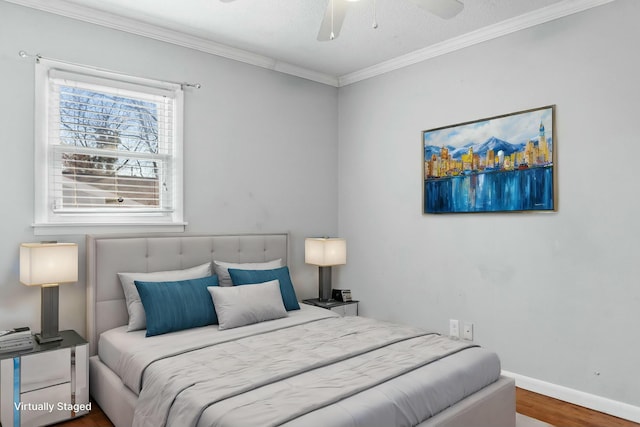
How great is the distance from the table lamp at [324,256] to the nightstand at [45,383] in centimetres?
200

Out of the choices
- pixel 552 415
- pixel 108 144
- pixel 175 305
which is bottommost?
pixel 552 415

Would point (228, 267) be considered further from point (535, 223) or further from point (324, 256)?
point (535, 223)

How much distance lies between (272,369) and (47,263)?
5.22ft

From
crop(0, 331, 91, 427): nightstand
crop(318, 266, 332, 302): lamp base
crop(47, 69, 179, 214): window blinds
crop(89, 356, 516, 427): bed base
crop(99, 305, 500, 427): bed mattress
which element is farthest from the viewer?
crop(318, 266, 332, 302): lamp base

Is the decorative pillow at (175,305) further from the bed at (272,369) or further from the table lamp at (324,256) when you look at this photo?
the table lamp at (324,256)

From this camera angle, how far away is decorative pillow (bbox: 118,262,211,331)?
9.37 feet

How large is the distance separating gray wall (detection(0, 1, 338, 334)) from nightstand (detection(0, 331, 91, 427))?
46 centimetres

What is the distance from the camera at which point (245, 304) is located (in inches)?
118

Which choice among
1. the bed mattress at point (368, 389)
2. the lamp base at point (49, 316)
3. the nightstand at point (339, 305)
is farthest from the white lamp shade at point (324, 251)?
the lamp base at point (49, 316)

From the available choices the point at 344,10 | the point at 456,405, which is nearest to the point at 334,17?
the point at 344,10

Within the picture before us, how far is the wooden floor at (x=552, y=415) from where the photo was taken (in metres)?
2.58

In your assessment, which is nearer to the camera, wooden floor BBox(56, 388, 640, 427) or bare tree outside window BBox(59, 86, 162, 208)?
wooden floor BBox(56, 388, 640, 427)

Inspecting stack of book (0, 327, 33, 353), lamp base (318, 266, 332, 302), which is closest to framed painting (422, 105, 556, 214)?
lamp base (318, 266, 332, 302)

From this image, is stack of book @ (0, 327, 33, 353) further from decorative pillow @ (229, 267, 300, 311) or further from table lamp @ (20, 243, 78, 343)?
decorative pillow @ (229, 267, 300, 311)
